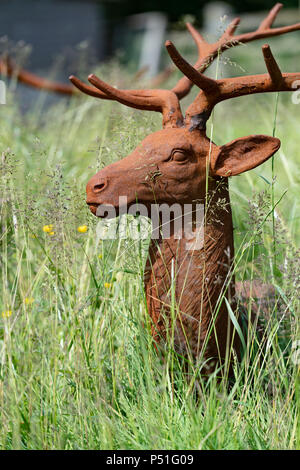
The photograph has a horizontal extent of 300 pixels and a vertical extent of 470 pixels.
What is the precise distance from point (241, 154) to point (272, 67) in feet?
1.08

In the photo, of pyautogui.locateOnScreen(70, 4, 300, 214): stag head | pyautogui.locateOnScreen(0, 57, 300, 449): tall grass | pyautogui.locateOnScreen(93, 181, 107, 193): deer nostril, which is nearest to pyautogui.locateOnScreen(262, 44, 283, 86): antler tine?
pyautogui.locateOnScreen(70, 4, 300, 214): stag head

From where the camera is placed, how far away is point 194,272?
2410 mm

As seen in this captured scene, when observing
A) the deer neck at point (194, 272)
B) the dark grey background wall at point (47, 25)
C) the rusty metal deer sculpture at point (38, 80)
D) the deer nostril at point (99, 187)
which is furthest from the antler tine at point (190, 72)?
the dark grey background wall at point (47, 25)

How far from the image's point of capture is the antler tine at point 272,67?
2.24 metres

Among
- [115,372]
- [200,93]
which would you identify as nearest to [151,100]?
[200,93]

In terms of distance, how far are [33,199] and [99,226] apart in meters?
0.39

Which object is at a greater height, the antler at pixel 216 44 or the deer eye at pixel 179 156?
the antler at pixel 216 44

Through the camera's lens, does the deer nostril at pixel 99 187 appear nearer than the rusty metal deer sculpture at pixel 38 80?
Yes

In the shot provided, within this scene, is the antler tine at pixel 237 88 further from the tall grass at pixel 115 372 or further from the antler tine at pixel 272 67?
the tall grass at pixel 115 372

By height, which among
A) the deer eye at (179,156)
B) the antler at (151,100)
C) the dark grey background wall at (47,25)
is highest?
the dark grey background wall at (47,25)

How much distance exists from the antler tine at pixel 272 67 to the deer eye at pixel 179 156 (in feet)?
1.40

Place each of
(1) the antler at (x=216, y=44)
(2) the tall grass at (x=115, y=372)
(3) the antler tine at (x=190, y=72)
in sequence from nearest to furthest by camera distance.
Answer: (2) the tall grass at (x=115, y=372), (3) the antler tine at (x=190, y=72), (1) the antler at (x=216, y=44)

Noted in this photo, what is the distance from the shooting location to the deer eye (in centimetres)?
235
